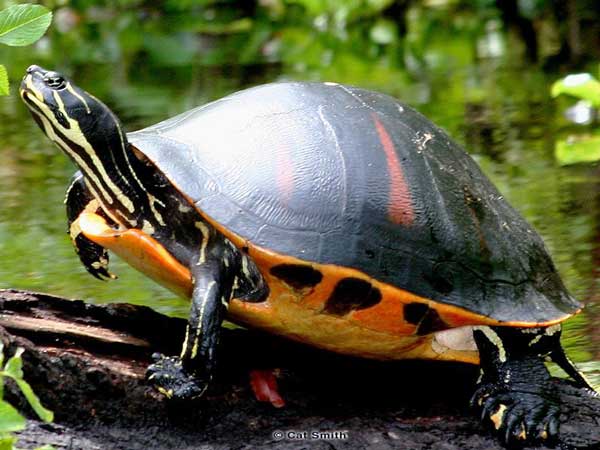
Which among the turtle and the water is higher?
the turtle

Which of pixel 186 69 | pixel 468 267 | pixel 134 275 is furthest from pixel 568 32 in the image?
pixel 468 267

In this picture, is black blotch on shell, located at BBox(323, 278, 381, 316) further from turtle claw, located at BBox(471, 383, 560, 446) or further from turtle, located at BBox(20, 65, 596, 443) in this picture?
turtle claw, located at BBox(471, 383, 560, 446)

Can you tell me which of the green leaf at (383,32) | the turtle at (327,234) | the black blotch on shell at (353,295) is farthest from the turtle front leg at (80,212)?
the green leaf at (383,32)

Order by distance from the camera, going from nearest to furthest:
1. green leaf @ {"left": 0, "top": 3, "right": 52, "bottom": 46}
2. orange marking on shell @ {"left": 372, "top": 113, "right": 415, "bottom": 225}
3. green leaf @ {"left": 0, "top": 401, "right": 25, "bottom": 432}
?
1. green leaf @ {"left": 0, "top": 401, "right": 25, "bottom": 432}
2. green leaf @ {"left": 0, "top": 3, "right": 52, "bottom": 46}
3. orange marking on shell @ {"left": 372, "top": 113, "right": 415, "bottom": 225}

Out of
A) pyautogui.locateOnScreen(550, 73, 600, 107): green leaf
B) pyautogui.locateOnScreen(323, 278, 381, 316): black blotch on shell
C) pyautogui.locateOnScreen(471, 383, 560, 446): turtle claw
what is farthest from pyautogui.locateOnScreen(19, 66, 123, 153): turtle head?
pyautogui.locateOnScreen(550, 73, 600, 107): green leaf

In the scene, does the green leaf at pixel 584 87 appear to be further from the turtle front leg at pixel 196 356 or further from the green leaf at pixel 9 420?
the green leaf at pixel 9 420

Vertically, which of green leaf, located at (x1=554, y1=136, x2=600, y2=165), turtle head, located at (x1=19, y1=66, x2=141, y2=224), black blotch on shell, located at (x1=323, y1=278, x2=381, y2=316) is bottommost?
green leaf, located at (x1=554, y1=136, x2=600, y2=165)
